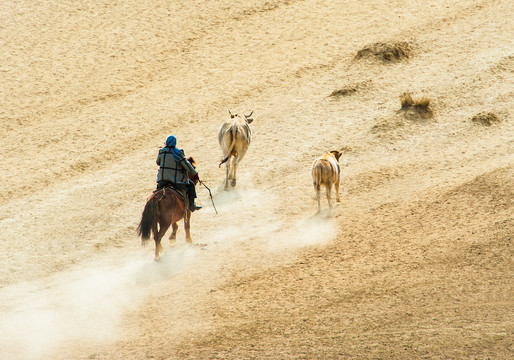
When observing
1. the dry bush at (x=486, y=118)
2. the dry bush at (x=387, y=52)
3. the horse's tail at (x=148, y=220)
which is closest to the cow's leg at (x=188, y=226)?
the horse's tail at (x=148, y=220)

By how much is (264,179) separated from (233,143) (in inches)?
57.2

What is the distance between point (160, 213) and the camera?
1366cm

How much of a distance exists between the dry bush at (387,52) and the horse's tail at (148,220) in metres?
14.8

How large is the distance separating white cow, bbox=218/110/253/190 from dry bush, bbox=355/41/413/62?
915 cm

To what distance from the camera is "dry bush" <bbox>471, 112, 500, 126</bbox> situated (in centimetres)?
2052

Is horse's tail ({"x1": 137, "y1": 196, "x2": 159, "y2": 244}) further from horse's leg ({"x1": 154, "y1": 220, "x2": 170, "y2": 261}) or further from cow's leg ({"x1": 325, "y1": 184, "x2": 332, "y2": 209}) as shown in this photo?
cow's leg ({"x1": 325, "y1": 184, "x2": 332, "y2": 209})

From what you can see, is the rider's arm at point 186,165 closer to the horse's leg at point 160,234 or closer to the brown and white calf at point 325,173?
the horse's leg at point 160,234

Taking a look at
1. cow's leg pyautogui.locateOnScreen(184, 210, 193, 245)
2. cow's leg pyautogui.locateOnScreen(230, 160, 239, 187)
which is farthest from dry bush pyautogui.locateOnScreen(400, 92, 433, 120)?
cow's leg pyautogui.locateOnScreen(184, 210, 193, 245)

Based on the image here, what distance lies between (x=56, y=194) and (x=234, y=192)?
516 centimetres

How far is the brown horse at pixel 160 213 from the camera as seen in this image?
44.0 ft

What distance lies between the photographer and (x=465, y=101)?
2206cm

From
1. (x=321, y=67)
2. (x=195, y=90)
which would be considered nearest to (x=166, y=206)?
(x=195, y=90)

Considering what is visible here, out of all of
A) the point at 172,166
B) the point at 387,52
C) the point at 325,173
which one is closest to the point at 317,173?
the point at 325,173

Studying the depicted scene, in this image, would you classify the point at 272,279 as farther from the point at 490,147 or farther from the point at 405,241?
the point at 490,147
